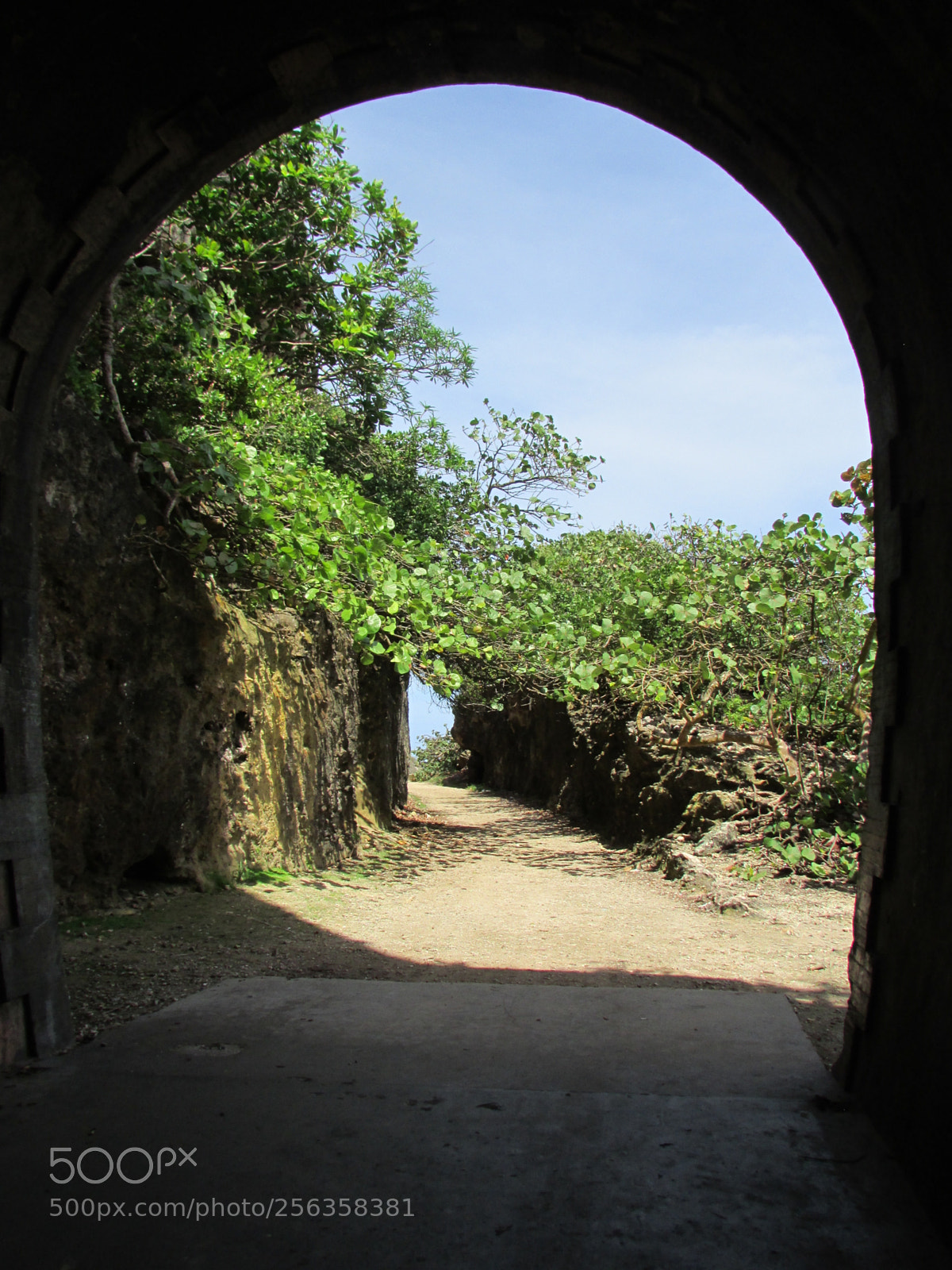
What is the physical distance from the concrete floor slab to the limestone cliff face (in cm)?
246

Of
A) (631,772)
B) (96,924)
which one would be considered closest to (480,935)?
(96,924)

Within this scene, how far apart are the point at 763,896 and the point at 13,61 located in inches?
Answer: 275

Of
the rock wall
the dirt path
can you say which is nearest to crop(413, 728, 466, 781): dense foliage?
the rock wall

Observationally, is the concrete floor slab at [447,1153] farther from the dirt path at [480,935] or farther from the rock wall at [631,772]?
the rock wall at [631,772]

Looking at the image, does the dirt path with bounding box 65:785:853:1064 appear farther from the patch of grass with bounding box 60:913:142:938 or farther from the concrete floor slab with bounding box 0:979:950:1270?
the concrete floor slab with bounding box 0:979:950:1270

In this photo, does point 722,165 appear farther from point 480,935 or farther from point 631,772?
point 631,772

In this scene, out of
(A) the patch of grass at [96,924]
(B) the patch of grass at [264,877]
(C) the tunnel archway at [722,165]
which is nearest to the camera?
(C) the tunnel archway at [722,165]

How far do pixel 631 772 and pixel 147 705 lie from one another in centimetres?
678

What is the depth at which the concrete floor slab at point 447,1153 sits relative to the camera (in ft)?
5.37

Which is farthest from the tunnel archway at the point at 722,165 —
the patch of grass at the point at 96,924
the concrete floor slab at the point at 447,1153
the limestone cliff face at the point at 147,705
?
the limestone cliff face at the point at 147,705

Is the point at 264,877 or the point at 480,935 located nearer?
the point at 480,935

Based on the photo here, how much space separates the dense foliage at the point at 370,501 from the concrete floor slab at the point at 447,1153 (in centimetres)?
287

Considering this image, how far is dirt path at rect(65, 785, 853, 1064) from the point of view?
4.19 meters

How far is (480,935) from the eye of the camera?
5891mm
